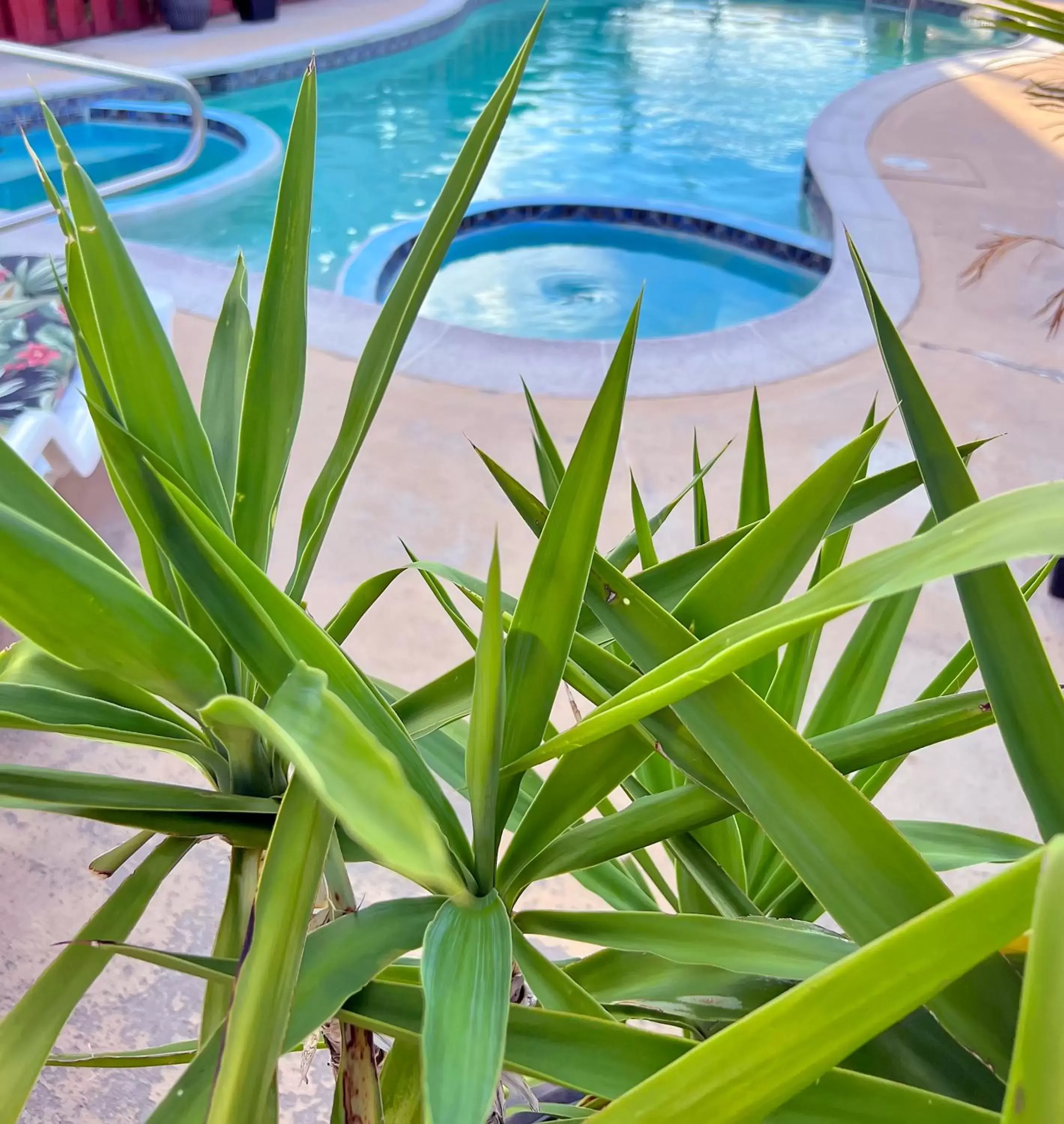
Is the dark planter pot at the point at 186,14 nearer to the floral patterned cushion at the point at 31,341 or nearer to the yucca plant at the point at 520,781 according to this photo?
the floral patterned cushion at the point at 31,341

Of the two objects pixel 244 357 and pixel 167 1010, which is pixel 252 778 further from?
pixel 167 1010

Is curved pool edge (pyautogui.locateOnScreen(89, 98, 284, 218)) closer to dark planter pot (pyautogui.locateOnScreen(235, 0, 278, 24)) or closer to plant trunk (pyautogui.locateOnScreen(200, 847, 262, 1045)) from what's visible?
dark planter pot (pyautogui.locateOnScreen(235, 0, 278, 24))

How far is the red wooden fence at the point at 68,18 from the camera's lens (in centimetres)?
602


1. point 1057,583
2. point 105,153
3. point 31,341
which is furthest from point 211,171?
point 1057,583

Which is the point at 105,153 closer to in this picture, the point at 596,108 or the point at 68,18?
the point at 68,18

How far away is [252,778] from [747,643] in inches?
13.6

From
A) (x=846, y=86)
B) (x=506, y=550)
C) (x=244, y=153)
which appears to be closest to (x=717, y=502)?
(x=506, y=550)

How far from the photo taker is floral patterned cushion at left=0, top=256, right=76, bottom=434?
71.7 inches

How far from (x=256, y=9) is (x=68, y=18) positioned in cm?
132

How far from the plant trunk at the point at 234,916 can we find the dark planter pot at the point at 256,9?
25.5 feet

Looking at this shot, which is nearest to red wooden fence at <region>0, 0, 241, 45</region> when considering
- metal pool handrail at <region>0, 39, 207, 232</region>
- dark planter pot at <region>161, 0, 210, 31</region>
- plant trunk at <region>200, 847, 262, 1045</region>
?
dark planter pot at <region>161, 0, 210, 31</region>

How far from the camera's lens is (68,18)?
20.4 feet

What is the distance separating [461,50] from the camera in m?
7.23

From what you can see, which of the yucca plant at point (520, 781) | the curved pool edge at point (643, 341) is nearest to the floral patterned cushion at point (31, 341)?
the curved pool edge at point (643, 341)
